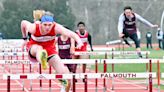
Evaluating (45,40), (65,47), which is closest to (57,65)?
(45,40)

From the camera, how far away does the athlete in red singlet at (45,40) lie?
1039cm

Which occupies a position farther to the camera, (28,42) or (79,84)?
(79,84)

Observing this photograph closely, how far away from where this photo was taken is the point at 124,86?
56.0 ft

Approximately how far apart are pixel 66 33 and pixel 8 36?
45.8 m

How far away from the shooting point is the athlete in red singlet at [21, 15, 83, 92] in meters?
10.4

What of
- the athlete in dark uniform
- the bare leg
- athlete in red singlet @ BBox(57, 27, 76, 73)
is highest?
the athlete in dark uniform

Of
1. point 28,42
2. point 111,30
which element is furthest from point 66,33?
point 111,30

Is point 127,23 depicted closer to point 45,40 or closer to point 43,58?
point 45,40

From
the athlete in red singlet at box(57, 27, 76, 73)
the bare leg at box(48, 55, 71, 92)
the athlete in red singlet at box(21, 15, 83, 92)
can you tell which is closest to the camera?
the athlete in red singlet at box(21, 15, 83, 92)

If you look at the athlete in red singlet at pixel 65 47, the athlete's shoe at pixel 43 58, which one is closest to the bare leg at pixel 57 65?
the athlete's shoe at pixel 43 58

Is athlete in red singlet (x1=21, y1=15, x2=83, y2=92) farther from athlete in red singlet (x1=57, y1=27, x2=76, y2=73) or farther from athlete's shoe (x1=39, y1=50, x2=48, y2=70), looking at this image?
athlete in red singlet (x1=57, y1=27, x2=76, y2=73)

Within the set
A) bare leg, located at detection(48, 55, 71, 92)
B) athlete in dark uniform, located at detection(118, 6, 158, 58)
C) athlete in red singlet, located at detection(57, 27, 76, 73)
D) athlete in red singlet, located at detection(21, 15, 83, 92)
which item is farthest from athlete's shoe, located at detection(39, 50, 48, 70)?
athlete in red singlet, located at detection(57, 27, 76, 73)

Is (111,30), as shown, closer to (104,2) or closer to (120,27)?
(104,2)

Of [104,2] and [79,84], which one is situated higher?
[104,2]
